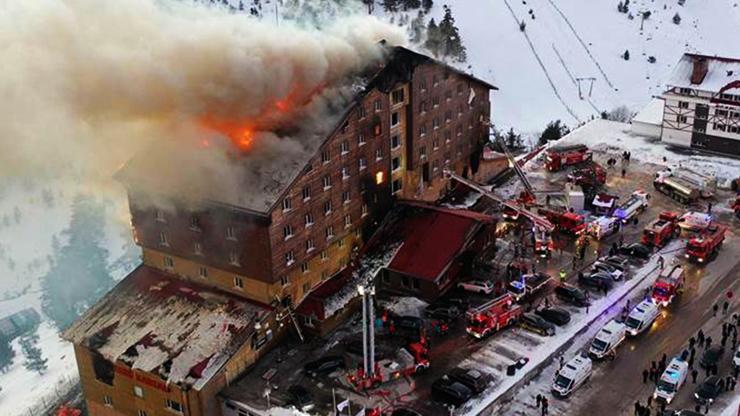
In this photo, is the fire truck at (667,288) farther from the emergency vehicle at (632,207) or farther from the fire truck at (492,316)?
the emergency vehicle at (632,207)

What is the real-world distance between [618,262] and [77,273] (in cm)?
6463

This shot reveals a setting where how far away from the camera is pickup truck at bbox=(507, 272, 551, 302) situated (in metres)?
52.5

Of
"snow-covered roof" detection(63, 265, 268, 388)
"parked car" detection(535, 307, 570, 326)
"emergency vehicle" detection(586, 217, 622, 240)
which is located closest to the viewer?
"snow-covered roof" detection(63, 265, 268, 388)

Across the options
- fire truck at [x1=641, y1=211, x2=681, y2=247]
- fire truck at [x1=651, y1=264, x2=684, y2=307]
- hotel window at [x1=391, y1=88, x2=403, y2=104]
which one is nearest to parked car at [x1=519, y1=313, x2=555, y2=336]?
fire truck at [x1=651, y1=264, x2=684, y2=307]

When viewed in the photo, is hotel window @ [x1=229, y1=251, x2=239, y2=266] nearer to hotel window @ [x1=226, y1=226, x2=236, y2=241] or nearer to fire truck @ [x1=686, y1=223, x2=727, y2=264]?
hotel window @ [x1=226, y1=226, x2=236, y2=241]

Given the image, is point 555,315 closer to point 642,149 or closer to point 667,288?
point 667,288

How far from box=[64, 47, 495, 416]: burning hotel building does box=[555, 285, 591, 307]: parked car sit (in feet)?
41.3

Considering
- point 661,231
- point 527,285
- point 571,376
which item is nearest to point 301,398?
point 571,376

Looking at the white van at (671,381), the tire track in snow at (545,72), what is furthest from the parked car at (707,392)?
the tire track in snow at (545,72)

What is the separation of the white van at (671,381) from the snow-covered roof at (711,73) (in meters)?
35.8

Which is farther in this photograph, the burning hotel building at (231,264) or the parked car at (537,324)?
the parked car at (537,324)

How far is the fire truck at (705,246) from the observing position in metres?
56.7

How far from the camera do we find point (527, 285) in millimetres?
53094

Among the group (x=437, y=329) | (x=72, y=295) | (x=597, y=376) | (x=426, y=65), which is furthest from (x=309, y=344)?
(x=72, y=295)
